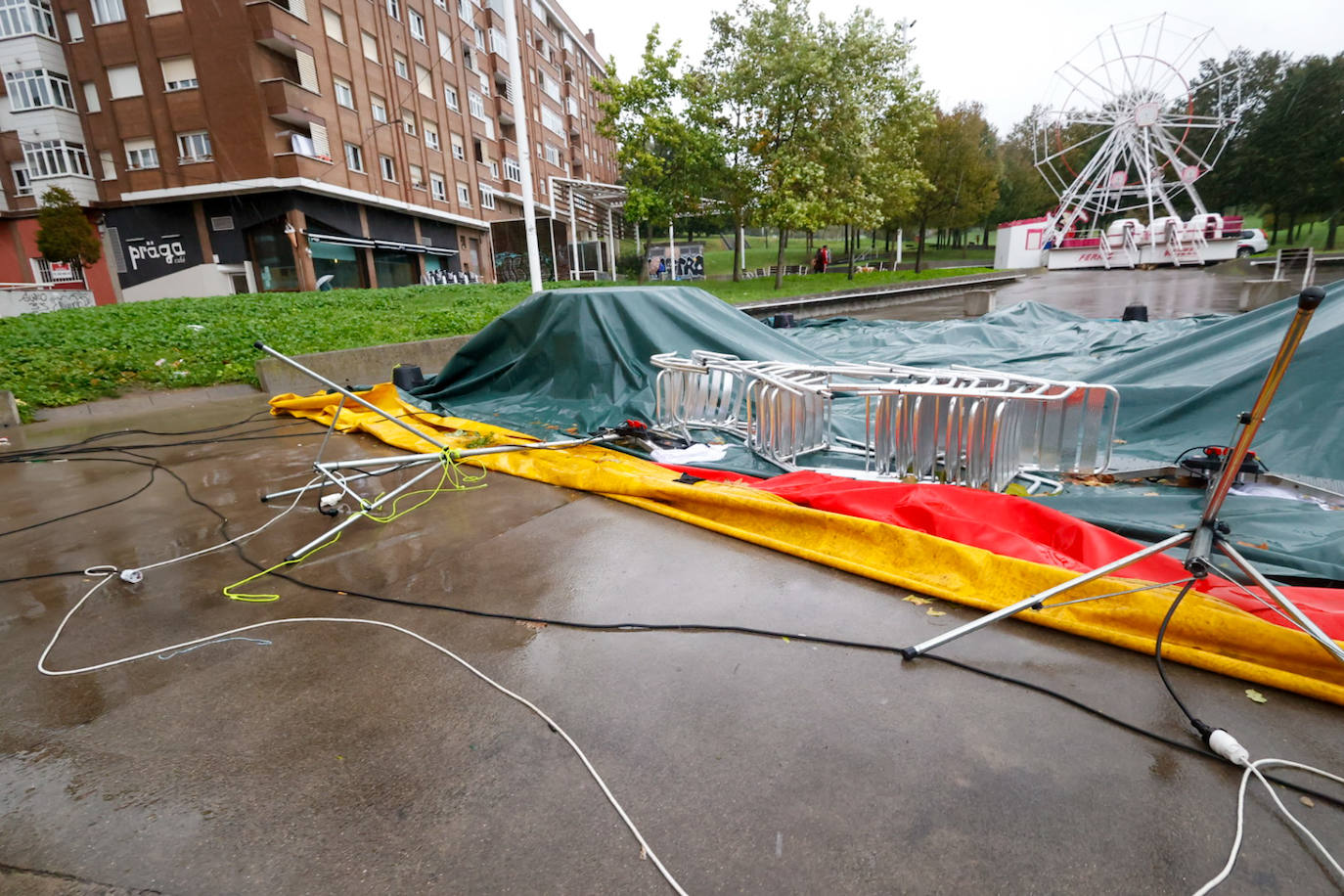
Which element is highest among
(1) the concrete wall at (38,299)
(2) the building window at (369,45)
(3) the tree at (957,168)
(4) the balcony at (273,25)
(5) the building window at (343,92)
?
(2) the building window at (369,45)

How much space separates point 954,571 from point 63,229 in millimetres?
29312

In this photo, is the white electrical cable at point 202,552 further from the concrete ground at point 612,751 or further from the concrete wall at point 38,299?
the concrete wall at point 38,299

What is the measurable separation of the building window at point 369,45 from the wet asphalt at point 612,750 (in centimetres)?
2895

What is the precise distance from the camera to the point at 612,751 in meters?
1.87

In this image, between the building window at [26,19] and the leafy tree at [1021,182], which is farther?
the leafy tree at [1021,182]

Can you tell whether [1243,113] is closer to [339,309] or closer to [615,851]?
[339,309]

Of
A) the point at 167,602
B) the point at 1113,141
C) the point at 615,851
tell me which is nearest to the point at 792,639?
the point at 615,851

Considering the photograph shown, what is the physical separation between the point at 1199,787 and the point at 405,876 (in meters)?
2.10

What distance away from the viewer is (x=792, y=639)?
2414 mm

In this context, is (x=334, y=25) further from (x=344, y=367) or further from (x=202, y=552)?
(x=202, y=552)

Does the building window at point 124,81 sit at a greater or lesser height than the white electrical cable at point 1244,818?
greater

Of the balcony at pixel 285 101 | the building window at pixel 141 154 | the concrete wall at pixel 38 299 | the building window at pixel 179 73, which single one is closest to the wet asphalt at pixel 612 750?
the balcony at pixel 285 101

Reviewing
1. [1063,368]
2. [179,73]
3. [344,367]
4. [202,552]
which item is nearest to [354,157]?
[179,73]

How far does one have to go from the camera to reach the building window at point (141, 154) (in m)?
22.0
